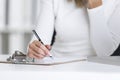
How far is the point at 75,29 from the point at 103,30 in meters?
0.14

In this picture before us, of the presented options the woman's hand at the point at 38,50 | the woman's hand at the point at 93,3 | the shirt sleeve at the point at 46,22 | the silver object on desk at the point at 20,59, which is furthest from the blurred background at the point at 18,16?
the silver object on desk at the point at 20,59

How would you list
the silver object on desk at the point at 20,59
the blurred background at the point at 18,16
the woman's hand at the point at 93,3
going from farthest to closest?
the blurred background at the point at 18,16 → the woman's hand at the point at 93,3 → the silver object on desk at the point at 20,59

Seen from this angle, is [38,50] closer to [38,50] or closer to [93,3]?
[38,50]

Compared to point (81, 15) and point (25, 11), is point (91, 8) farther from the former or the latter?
point (25, 11)

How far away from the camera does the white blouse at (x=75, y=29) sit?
151 cm

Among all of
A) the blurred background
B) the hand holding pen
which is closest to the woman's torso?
the hand holding pen

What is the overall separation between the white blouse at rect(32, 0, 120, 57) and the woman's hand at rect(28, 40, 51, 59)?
0.20m

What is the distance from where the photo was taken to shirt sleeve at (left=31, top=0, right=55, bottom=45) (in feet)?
4.96

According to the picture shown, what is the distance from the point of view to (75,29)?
5.03 ft

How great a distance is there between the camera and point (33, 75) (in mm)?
904

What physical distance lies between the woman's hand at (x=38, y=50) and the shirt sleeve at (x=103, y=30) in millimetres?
309

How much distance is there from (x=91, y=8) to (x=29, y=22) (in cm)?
127

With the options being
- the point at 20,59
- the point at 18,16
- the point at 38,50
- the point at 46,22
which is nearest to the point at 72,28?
the point at 46,22

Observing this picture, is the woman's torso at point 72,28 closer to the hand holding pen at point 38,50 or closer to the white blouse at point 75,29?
the white blouse at point 75,29
